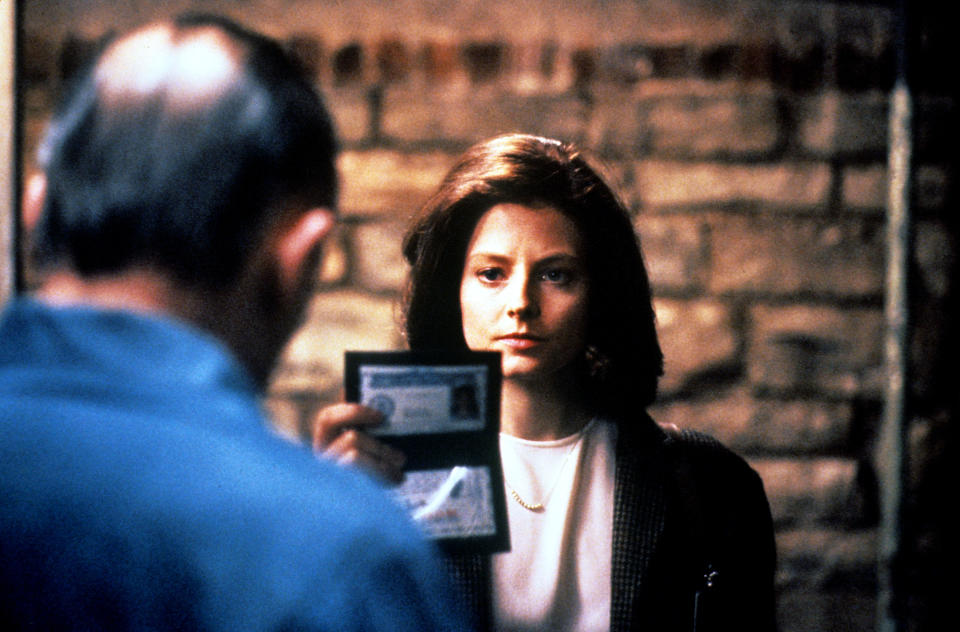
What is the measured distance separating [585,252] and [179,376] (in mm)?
845

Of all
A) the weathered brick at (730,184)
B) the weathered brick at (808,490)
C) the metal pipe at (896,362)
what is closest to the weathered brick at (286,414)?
the weathered brick at (730,184)

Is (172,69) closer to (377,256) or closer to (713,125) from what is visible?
(377,256)

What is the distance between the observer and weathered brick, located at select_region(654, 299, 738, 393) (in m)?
2.31

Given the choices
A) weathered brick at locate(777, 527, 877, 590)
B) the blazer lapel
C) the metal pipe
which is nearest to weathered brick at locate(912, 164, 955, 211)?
the metal pipe

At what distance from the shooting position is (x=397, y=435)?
1139 millimetres

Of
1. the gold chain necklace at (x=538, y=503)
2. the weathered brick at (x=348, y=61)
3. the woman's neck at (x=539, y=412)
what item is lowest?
the gold chain necklace at (x=538, y=503)

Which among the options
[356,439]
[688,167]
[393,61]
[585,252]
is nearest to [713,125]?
[688,167]

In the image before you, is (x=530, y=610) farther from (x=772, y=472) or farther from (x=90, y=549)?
(x=772, y=472)

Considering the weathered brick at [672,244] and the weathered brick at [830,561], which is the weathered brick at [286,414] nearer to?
the weathered brick at [672,244]

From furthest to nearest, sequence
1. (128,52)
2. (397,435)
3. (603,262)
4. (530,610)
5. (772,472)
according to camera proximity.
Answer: (772,472) < (603,262) < (530,610) < (397,435) < (128,52)

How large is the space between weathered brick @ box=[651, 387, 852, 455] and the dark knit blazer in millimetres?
820

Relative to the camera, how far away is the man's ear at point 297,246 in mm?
772

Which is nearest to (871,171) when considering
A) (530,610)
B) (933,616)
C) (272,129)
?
(933,616)

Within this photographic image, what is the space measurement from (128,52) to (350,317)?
1.59 metres
